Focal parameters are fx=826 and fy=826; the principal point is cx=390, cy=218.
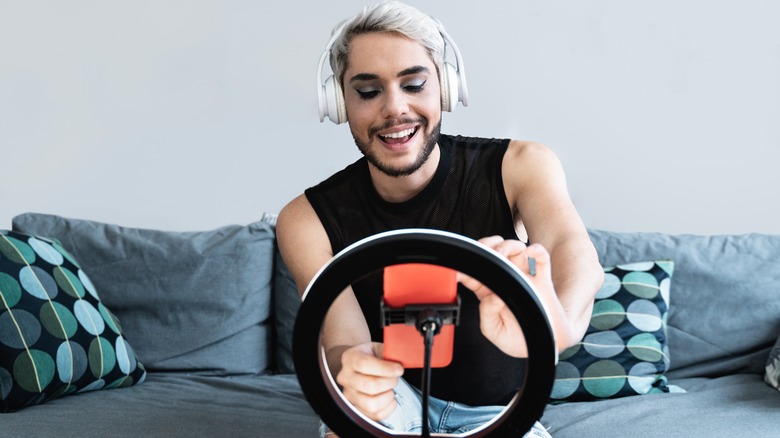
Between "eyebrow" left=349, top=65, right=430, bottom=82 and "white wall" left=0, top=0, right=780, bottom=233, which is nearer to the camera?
"eyebrow" left=349, top=65, right=430, bottom=82

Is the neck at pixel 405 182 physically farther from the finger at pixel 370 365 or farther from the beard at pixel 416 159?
the finger at pixel 370 365

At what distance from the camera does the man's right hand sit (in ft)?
2.61

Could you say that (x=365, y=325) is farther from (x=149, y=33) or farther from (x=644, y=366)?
(x=149, y=33)

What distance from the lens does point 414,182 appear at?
1.65 meters

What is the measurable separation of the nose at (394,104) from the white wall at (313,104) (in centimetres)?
119

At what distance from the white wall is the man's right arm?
1062 mm

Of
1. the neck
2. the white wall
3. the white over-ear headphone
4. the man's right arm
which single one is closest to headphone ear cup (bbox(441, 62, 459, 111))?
the white over-ear headphone

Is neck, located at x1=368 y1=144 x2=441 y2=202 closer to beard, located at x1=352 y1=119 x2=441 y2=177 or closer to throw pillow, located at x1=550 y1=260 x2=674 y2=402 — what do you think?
beard, located at x1=352 y1=119 x2=441 y2=177

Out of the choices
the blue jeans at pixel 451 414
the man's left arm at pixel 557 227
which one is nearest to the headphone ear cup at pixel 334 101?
the man's left arm at pixel 557 227

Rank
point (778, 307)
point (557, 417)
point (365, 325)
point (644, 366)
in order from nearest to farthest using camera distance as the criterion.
Answer: point (365, 325) → point (557, 417) → point (644, 366) → point (778, 307)

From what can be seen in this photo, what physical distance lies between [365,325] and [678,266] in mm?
1221

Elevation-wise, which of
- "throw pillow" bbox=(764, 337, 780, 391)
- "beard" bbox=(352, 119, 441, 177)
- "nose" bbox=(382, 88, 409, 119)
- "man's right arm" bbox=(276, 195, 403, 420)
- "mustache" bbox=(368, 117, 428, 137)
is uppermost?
"nose" bbox=(382, 88, 409, 119)

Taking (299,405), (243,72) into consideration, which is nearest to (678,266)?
(299,405)

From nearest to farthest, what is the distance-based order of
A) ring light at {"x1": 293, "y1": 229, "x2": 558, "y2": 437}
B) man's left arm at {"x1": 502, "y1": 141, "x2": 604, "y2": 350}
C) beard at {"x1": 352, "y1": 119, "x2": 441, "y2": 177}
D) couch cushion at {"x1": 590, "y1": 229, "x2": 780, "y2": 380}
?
ring light at {"x1": 293, "y1": 229, "x2": 558, "y2": 437}
man's left arm at {"x1": 502, "y1": 141, "x2": 604, "y2": 350}
beard at {"x1": 352, "y1": 119, "x2": 441, "y2": 177}
couch cushion at {"x1": 590, "y1": 229, "x2": 780, "y2": 380}
